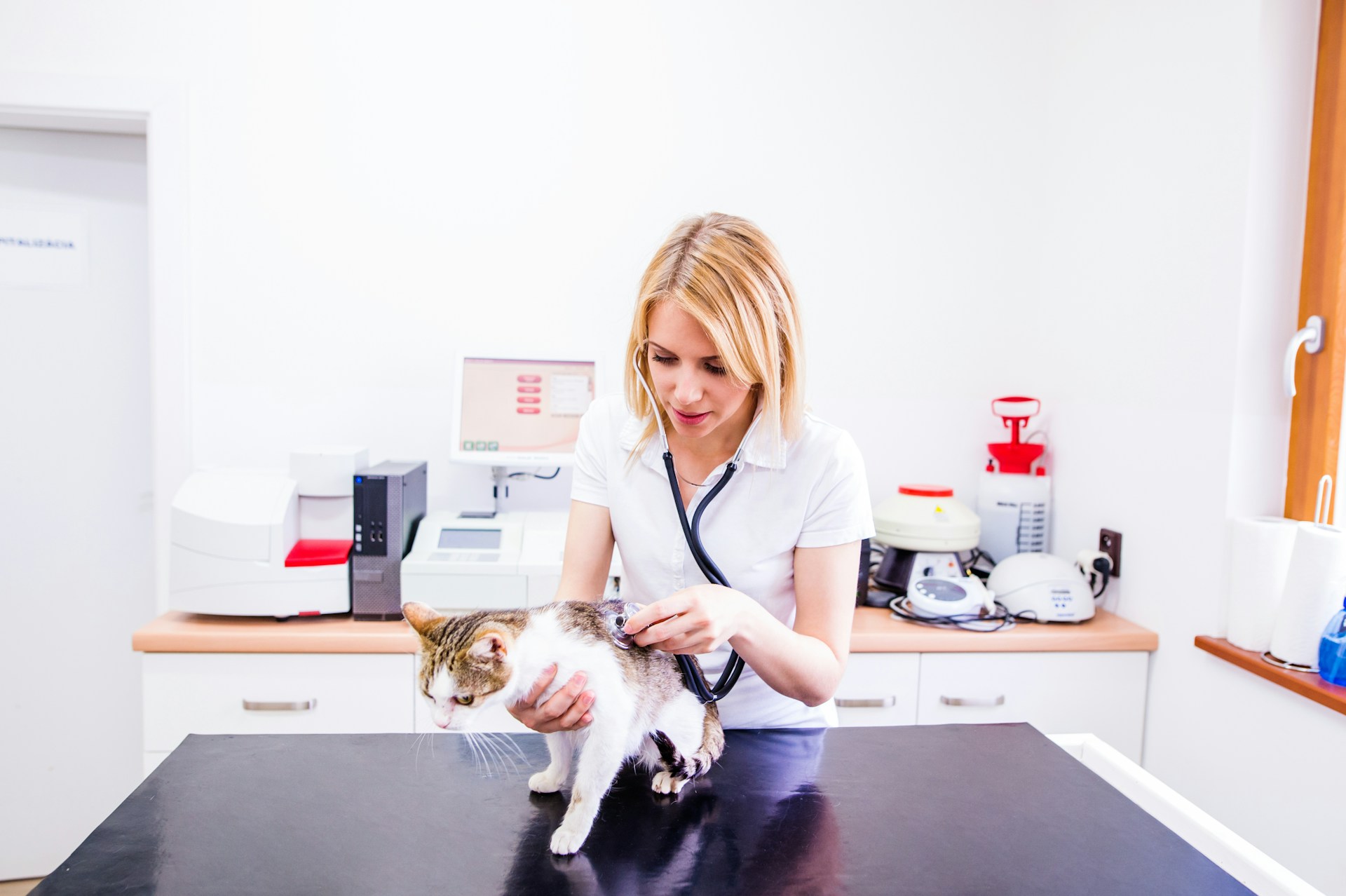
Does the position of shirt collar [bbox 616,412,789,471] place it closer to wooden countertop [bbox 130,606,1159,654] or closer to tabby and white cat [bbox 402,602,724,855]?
tabby and white cat [bbox 402,602,724,855]

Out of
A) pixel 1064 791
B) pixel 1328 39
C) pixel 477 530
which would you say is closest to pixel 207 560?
pixel 477 530

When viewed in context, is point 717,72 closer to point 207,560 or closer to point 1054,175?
point 1054,175

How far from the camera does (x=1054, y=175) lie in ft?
8.35

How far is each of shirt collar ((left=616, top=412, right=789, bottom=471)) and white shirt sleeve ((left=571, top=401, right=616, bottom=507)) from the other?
0.10 ft

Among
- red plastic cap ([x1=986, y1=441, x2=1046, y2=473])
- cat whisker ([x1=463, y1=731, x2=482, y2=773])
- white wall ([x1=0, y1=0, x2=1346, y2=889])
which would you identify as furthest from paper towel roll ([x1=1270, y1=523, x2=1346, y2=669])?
cat whisker ([x1=463, y1=731, x2=482, y2=773])

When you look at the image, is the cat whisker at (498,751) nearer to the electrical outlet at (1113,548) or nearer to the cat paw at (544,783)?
the cat paw at (544,783)

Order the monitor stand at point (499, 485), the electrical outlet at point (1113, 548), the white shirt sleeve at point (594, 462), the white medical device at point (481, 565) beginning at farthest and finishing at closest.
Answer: the monitor stand at point (499, 485)
the electrical outlet at point (1113, 548)
the white medical device at point (481, 565)
the white shirt sleeve at point (594, 462)

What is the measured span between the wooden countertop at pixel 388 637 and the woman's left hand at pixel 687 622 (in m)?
0.99

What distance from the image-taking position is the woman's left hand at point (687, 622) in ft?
2.87

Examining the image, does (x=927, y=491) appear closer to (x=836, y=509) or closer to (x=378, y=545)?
(x=836, y=509)

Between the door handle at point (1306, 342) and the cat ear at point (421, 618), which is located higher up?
the door handle at point (1306, 342)

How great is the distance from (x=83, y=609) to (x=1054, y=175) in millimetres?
3332

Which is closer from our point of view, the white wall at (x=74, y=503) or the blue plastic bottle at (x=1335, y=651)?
the blue plastic bottle at (x=1335, y=651)

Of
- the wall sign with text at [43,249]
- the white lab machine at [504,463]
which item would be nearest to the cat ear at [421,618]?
the white lab machine at [504,463]
